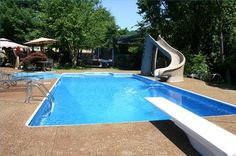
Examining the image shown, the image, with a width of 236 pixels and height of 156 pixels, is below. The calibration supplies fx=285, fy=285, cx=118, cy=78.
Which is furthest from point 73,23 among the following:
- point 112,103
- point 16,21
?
point 112,103

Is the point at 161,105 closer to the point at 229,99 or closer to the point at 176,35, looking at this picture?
the point at 229,99

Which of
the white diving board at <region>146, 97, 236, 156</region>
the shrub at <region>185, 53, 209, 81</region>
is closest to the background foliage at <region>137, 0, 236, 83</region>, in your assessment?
the shrub at <region>185, 53, 209, 81</region>

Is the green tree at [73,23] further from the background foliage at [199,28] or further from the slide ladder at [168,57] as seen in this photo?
the slide ladder at [168,57]

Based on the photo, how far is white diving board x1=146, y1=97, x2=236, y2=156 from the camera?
3.88 meters

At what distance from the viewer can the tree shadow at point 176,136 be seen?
15.6 feet

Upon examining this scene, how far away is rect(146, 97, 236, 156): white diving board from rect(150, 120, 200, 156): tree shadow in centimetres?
11

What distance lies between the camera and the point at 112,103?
11.0 metres

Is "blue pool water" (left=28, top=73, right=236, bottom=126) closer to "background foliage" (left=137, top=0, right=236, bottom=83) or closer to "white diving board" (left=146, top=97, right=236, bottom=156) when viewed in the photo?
"white diving board" (left=146, top=97, right=236, bottom=156)

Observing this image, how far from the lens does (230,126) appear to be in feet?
20.0

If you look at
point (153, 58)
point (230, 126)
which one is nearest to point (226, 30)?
point (153, 58)

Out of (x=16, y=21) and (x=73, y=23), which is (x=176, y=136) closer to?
(x=73, y=23)

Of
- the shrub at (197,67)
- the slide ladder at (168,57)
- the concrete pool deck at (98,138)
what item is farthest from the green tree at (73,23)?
the concrete pool deck at (98,138)

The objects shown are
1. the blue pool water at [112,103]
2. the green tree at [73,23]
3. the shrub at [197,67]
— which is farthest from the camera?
the green tree at [73,23]

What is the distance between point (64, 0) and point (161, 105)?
1765 centimetres
